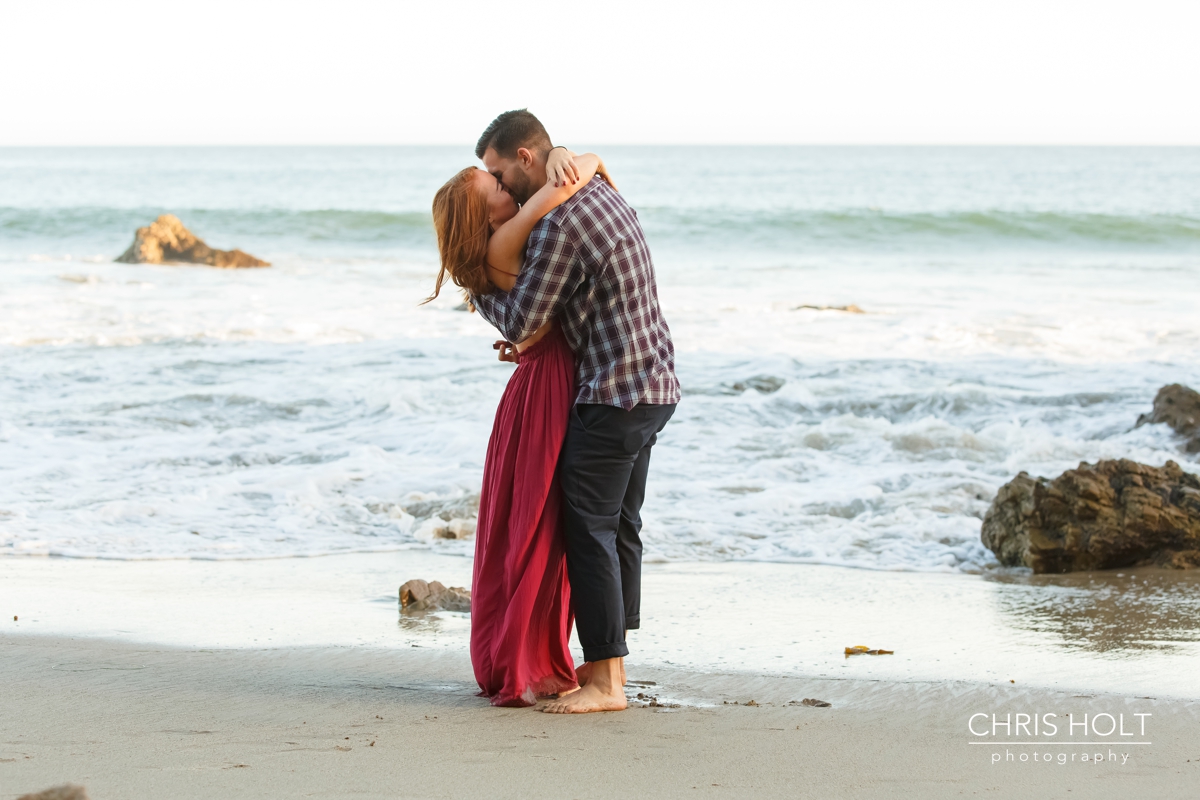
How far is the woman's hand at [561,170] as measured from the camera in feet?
9.66

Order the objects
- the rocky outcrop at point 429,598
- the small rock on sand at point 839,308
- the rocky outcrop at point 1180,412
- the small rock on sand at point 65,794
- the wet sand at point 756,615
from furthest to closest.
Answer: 1. the small rock on sand at point 839,308
2. the rocky outcrop at point 1180,412
3. the rocky outcrop at point 429,598
4. the wet sand at point 756,615
5. the small rock on sand at point 65,794

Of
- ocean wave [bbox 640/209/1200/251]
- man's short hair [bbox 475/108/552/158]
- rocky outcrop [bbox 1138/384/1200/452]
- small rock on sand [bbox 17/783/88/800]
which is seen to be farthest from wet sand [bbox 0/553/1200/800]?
ocean wave [bbox 640/209/1200/251]

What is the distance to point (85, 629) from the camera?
155 inches

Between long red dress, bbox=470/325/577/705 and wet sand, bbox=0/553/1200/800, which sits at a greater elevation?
long red dress, bbox=470/325/577/705

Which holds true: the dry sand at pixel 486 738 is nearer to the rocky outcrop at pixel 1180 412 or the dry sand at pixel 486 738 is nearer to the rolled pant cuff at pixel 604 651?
the rolled pant cuff at pixel 604 651

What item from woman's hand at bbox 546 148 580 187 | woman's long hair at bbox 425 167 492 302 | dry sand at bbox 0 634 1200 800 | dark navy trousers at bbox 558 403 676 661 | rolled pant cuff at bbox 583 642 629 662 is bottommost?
dry sand at bbox 0 634 1200 800

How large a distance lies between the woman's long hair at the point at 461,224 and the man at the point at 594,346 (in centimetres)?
13

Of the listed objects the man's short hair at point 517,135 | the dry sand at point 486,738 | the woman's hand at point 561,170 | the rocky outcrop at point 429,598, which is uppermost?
the man's short hair at point 517,135

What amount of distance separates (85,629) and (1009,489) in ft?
12.9

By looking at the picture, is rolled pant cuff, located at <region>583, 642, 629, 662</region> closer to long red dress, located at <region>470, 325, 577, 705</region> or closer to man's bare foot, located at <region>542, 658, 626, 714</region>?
man's bare foot, located at <region>542, 658, 626, 714</region>

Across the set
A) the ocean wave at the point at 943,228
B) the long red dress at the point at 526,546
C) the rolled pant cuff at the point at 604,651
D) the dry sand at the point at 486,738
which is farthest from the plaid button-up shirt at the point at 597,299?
the ocean wave at the point at 943,228

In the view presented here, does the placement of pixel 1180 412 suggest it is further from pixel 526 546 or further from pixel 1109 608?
pixel 526 546

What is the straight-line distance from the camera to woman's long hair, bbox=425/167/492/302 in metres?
2.97

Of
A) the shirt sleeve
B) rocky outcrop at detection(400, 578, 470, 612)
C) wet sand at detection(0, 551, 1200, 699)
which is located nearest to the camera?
the shirt sleeve
